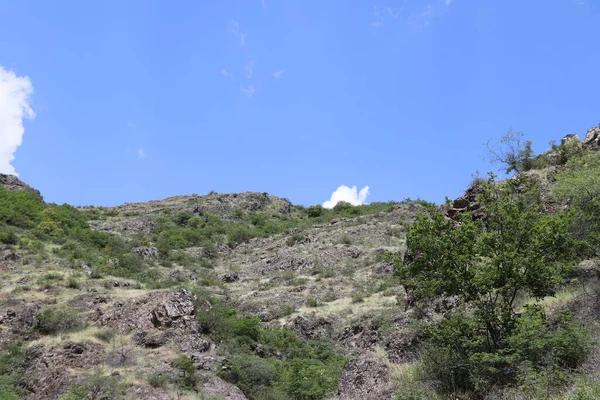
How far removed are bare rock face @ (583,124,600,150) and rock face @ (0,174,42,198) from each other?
57091mm

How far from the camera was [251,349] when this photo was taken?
24.8 metres

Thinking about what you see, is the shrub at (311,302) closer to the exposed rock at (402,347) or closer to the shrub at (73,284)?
the shrub at (73,284)

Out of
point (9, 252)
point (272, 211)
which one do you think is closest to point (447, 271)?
point (9, 252)

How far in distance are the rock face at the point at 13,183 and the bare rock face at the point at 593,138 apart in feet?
187

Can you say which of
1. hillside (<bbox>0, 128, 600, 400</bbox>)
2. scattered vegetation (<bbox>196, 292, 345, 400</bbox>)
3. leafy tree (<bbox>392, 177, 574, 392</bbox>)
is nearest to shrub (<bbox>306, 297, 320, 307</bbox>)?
hillside (<bbox>0, 128, 600, 400</bbox>)

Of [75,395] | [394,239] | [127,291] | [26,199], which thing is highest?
[26,199]

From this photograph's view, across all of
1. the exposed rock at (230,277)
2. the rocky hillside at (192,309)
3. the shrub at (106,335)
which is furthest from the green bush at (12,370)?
the exposed rock at (230,277)

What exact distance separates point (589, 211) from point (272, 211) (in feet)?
210

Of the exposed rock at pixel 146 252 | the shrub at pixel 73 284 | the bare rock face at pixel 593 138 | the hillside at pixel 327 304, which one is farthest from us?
the exposed rock at pixel 146 252

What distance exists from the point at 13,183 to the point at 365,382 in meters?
58.4

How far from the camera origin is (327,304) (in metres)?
31.2

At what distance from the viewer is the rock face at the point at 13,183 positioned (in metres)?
54.7

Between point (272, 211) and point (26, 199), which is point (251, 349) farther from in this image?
point (272, 211)

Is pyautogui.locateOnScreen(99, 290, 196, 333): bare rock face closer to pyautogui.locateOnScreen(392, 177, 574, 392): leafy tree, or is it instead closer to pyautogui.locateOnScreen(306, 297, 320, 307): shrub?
pyautogui.locateOnScreen(306, 297, 320, 307): shrub
